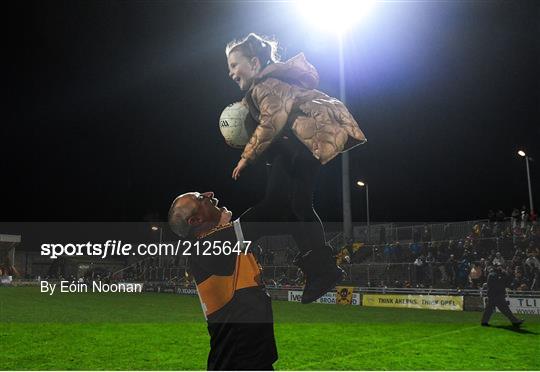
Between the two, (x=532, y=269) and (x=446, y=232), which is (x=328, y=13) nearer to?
(x=532, y=269)

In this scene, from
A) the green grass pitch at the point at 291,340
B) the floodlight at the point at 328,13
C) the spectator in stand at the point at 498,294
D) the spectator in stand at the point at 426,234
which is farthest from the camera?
the spectator in stand at the point at 426,234

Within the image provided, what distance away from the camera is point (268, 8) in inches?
232

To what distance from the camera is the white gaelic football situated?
183 inches

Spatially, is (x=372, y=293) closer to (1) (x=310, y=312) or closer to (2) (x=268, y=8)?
(1) (x=310, y=312)

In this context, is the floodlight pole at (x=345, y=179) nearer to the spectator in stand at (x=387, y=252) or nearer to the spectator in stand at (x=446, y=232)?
the spectator in stand at (x=387, y=252)

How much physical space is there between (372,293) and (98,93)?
13.3 meters

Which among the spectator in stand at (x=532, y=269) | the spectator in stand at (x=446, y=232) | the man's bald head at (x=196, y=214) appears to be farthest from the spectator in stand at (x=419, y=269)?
the man's bald head at (x=196, y=214)

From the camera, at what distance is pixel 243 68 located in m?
4.70

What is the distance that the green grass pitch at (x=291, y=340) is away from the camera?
311 inches

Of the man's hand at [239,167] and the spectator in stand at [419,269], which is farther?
the spectator in stand at [419,269]

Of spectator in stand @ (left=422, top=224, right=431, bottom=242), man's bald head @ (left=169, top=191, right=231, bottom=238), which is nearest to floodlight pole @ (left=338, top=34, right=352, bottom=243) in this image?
man's bald head @ (left=169, top=191, right=231, bottom=238)

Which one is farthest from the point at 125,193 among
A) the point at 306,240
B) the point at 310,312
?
the point at 310,312

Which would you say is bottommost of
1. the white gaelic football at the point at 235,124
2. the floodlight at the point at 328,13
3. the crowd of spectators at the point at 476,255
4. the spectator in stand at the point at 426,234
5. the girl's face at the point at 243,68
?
the crowd of spectators at the point at 476,255

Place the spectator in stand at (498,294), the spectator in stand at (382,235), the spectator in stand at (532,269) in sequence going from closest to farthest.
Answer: the spectator in stand at (498,294) → the spectator in stand at (382,235) → the spectator in stand at (532,269)
